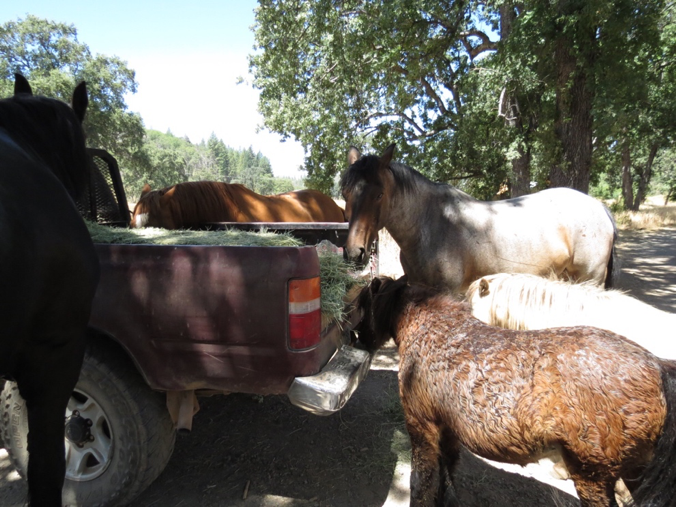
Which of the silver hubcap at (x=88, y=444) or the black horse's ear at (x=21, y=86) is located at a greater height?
the black horse's ear at (x=21, y=86)

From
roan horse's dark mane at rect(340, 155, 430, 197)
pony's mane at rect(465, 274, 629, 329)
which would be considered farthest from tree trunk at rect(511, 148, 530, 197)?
pony's mane at rect(465, 274, 629, 329)

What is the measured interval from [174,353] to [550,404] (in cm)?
185

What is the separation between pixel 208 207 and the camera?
17.0ft

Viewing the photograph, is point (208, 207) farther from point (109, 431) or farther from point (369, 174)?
point (109, 431)

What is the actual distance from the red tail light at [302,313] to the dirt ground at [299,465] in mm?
1142

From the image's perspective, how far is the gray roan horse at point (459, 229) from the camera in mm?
3285

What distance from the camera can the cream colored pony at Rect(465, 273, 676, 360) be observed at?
2.26m

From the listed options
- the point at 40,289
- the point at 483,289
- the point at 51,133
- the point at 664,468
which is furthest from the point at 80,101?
the point at 664,468

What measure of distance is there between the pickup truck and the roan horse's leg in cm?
31

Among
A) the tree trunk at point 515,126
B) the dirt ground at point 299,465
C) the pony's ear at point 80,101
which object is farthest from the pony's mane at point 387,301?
the tree trunk at point 515,126

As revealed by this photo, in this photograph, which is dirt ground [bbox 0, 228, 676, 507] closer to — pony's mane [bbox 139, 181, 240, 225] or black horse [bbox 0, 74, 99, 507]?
black horse [bbox 0, 74, 99, 507]

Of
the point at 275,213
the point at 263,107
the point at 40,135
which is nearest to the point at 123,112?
the point at 263,107

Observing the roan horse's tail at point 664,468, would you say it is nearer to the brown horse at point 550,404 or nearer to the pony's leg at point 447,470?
the brown horse at point 550,404

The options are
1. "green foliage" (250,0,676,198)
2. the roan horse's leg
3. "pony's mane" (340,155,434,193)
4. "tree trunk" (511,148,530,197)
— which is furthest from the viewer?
"tree trunk" (511,148,530,197)
